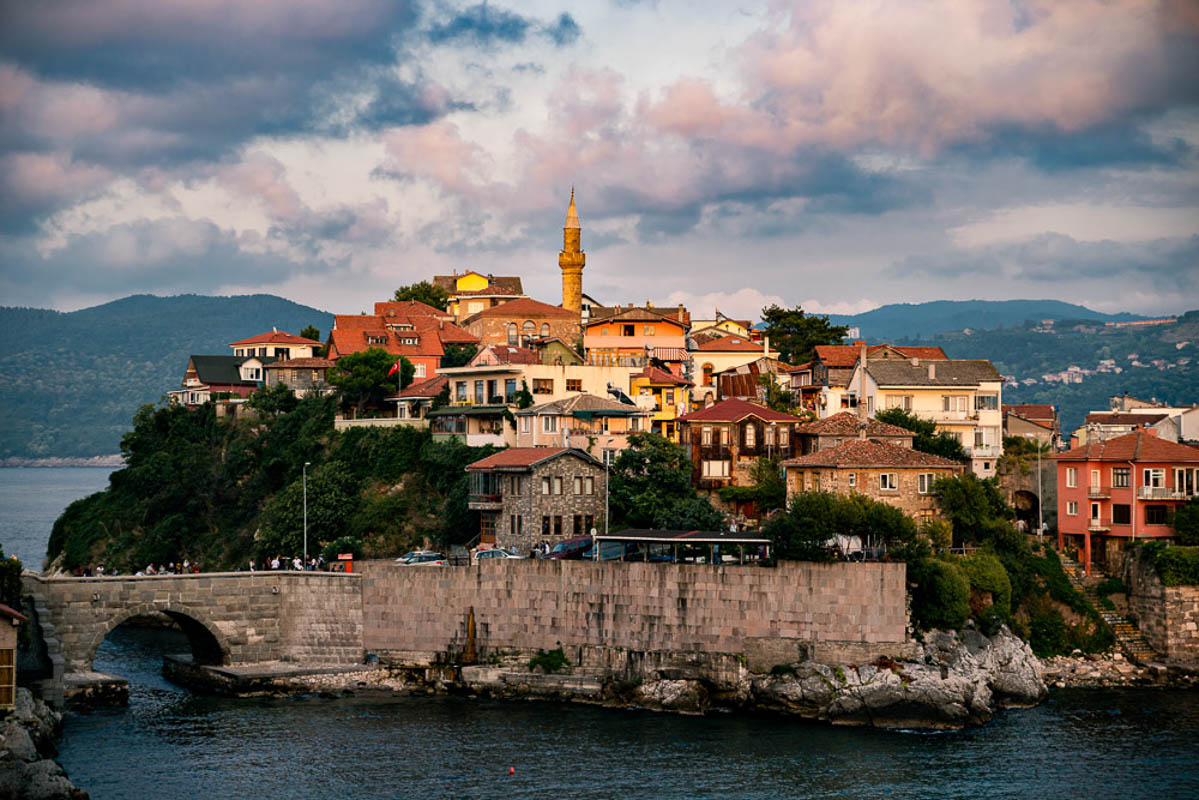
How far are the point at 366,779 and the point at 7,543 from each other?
105998mm

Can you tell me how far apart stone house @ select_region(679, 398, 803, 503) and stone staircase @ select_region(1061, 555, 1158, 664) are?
16353mm

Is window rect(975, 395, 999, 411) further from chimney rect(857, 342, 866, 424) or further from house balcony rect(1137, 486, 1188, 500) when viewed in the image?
house balcony rect(1137, 486, 1188, 500)

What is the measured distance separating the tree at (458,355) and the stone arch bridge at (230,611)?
35.9 metres

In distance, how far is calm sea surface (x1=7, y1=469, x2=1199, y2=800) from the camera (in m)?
45.6

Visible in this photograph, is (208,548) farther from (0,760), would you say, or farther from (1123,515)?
(1123,515)

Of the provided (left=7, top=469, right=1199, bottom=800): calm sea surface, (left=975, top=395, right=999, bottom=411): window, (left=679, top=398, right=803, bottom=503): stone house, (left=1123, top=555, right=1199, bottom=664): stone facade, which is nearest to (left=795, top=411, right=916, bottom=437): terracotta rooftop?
(left=679, top=398, right=803, bottom=503): stone house

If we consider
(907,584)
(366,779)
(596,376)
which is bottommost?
(366,779)

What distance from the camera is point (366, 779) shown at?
46.8 meters

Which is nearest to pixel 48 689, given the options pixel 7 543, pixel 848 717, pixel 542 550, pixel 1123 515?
pixel 542 550

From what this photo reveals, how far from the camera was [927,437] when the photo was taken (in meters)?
73.8

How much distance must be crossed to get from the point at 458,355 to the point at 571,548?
36185 mm

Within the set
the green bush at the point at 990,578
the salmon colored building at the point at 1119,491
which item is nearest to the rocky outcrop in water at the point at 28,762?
the green bush at the point at 990,578

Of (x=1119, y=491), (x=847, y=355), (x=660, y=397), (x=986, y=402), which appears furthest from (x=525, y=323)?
(x=1119, y=491)

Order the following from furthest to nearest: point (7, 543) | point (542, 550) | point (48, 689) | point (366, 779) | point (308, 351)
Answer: point (7, 543) → point (308, 351) → point (542, 550) → point (48, 689) → point (366, 779)
